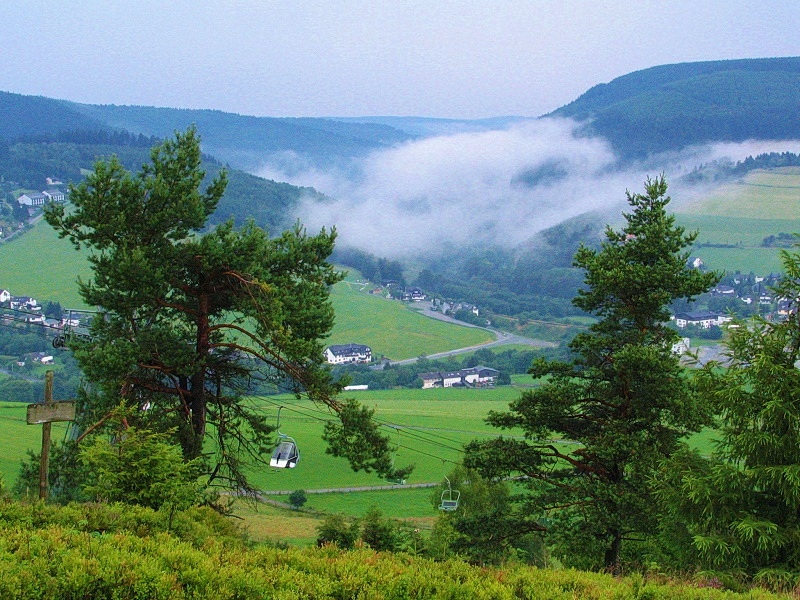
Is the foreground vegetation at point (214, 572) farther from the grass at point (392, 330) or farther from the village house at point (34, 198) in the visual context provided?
the village house at point (34, 198)

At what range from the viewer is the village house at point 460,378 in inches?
4338

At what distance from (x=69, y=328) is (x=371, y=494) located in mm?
36316

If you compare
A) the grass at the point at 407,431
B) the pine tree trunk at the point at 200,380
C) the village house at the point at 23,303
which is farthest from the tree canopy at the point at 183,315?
the village house at the point at 23,303

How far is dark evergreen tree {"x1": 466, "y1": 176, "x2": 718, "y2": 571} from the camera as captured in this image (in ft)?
58.0

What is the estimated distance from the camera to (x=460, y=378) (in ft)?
368

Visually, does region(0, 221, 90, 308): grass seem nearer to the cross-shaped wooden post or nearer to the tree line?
the tree line

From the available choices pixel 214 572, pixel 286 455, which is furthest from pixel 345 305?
pixel 214 572

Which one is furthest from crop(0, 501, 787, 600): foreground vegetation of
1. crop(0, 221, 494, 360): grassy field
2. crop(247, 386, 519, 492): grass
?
crop(0, 221, 494, 360): grassy field

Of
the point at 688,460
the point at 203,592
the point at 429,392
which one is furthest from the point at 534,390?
the point at 429,392

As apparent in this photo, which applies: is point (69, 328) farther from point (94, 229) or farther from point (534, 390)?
point (534, 390)

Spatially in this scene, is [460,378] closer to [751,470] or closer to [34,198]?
[751,470]

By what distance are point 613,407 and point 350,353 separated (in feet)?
350

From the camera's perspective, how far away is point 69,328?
18.5m

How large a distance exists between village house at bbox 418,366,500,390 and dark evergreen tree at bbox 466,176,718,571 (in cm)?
8948
